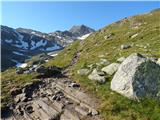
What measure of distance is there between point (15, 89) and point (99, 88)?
38.7ft

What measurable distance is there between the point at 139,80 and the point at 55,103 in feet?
27.8

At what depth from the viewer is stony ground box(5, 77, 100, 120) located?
25.7 m

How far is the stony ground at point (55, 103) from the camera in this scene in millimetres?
25747

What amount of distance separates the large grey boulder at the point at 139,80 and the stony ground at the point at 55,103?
10.0 feet

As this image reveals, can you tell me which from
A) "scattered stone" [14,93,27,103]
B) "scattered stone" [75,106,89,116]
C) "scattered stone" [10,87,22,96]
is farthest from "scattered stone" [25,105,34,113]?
"scattered stone" [10,87,22,96]

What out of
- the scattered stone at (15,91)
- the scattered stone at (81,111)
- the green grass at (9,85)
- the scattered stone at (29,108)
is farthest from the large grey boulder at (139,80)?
the scattered stone at (15,91)

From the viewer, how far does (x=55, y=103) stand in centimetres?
2936

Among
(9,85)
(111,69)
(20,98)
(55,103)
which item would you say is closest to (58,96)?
(55,103)

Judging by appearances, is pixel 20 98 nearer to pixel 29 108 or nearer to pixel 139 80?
pixel 29 108

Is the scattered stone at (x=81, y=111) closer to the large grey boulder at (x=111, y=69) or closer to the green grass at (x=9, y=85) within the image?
the large grey boulder at (x=111, y=69)

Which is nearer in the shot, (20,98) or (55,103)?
(55,103)

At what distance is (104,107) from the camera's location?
25.0 m

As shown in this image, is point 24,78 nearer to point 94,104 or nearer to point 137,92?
point 94,104

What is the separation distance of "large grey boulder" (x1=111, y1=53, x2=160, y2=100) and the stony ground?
10.0 feet
